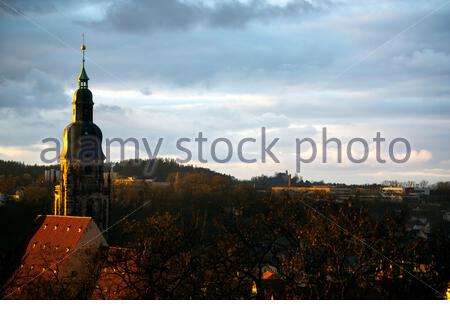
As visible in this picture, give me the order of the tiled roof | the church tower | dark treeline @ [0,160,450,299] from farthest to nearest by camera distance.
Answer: the church tower → the tiled roof → dark treeline @ [0,160,450,299]

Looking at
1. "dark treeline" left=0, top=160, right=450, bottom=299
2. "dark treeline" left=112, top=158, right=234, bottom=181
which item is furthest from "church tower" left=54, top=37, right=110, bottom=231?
"dark treeline" left=0, top=160, right=450, bottom=299

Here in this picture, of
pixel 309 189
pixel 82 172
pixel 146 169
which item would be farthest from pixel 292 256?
pixel 146 169

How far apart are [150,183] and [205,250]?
19257 mm

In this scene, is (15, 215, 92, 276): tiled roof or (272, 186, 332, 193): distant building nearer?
(272, 186, 332, 193): distant building

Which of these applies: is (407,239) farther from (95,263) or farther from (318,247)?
(95,263)

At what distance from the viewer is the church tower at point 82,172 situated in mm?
28719

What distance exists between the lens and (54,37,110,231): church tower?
94.2 feet

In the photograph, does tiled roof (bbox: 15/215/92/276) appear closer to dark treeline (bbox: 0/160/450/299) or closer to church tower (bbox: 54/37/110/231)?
dark treeline (bbox: 0/160/450/299)

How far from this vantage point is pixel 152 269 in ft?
36.0

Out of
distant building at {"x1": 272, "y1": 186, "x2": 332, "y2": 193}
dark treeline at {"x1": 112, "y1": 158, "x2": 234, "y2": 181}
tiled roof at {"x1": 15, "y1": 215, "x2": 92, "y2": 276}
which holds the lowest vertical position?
tiled roof at {"x1": 15, "y1": 215, "x2": 92, "y2": 276}

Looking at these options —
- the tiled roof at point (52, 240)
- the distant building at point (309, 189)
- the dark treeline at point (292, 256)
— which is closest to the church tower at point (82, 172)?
the tiled roof at point (52, 240)

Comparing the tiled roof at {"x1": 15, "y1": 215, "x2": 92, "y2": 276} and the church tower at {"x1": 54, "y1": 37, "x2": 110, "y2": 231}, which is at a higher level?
the church tower at {"x1": 54, "y1": 37, "x2": 110, "y2": 231}

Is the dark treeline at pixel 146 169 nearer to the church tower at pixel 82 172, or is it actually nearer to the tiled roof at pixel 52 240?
the church tower at pixel 82 172
